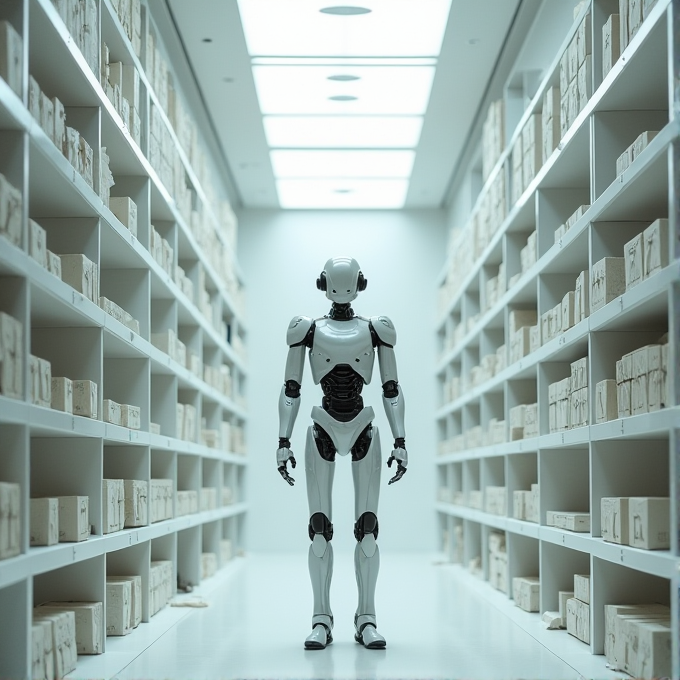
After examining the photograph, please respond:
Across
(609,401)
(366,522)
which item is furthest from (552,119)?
(366,522)

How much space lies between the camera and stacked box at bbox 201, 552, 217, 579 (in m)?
10.2

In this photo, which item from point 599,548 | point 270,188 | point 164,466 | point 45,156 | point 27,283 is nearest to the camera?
point 27,283

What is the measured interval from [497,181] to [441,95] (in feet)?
5.43

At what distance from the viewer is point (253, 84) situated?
1050cm

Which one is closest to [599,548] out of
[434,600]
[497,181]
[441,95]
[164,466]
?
[434,600]

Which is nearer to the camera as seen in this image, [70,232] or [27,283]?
[27,283]

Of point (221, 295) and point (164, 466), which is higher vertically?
point (221, 295)

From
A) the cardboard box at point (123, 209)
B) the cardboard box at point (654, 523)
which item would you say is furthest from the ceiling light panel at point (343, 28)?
the cardboard box at point (654, 523)

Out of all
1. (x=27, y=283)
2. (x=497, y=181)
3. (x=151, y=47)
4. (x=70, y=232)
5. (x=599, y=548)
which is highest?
(x=151, y=47)

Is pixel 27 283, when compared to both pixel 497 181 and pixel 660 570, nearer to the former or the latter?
pixel 660 570

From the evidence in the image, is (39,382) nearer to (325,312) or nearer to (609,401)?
(609,401)

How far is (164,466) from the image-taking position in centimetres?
839

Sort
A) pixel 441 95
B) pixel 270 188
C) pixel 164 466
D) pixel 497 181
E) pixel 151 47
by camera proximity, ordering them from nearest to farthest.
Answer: pixel 151 47
pixel 164 466
pixel 497 181
pixel 441 95
pixel 270 188

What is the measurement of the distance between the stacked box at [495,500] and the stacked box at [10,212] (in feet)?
18.7
